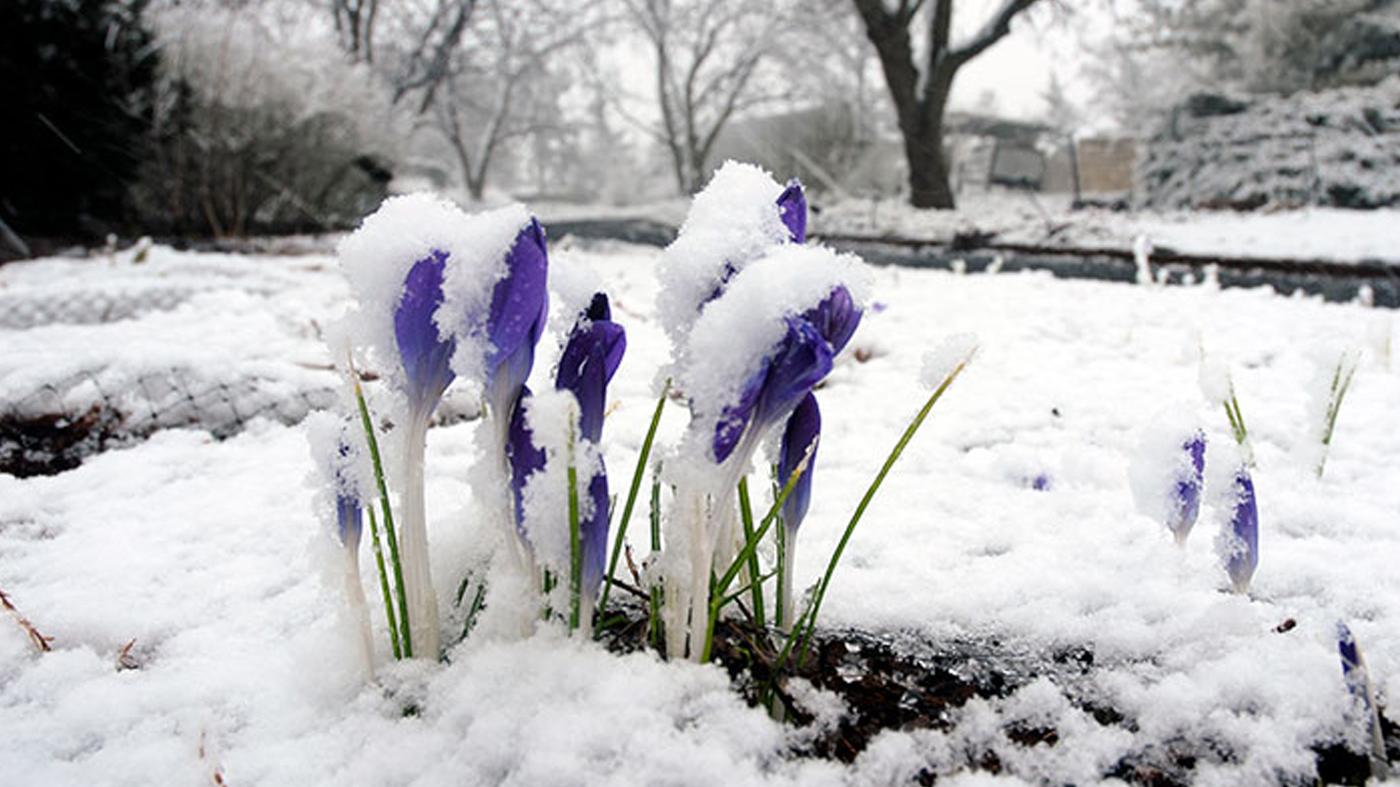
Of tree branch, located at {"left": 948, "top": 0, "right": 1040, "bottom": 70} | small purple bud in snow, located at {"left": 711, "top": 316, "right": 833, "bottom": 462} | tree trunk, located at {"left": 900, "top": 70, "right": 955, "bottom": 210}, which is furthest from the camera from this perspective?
tree trunk, located at {"left": 900, "top": 70, "right": 955, "bottom": 210}

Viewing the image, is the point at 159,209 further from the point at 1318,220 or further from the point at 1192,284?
the point at 1318,220

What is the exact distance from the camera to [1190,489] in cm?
83

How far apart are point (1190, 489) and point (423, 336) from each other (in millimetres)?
767

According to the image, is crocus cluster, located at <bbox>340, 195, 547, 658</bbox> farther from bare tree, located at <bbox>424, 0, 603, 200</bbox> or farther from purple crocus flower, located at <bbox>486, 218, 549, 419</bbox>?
bare tree, located at <bbox>424, 0, 603, 200</bbox>

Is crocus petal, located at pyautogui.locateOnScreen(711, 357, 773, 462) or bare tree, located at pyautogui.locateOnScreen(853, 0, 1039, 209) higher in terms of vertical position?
bare tree, located at pyautogui.locateOnScreen(853, 0, 1039, 209)

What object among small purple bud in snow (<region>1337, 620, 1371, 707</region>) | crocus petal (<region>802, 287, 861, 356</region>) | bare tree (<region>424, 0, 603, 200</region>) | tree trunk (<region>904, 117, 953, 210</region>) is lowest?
small purple bud in snow (<region>1337, 620, 1371, 707</region>)

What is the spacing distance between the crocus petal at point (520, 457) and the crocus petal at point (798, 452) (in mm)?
214

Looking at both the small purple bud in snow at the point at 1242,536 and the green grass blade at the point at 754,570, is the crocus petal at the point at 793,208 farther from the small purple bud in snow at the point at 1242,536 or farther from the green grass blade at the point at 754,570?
the small purple bud in snow at the point at 1242,536

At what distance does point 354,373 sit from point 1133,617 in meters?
0.80

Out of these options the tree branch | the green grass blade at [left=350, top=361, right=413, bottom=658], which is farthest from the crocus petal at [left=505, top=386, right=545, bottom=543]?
the tree branch

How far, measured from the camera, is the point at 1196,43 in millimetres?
16062

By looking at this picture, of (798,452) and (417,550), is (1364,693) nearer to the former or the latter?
(798,452)

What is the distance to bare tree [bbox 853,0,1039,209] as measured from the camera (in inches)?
396

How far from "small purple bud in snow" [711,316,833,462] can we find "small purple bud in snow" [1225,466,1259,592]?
20.0 inches
